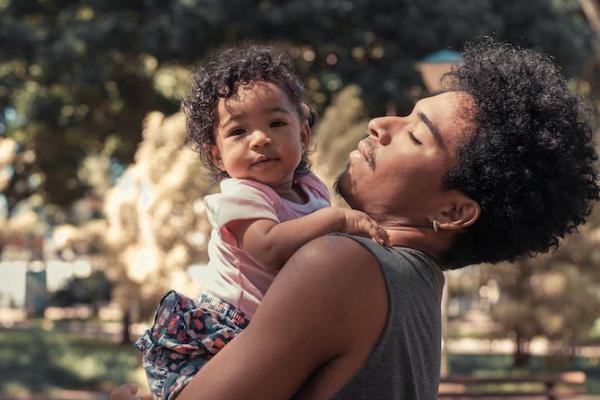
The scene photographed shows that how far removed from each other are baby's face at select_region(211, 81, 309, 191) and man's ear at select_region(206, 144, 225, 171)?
0.04 m

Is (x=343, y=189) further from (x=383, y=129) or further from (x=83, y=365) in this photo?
(x=83, y=365)

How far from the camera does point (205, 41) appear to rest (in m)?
21.7

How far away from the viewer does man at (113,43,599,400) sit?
2.06 meters

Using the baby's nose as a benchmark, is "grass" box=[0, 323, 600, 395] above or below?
below

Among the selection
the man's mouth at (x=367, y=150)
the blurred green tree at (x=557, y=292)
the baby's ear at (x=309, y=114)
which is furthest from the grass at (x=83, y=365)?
the man's mouth at (x=367, y=150)

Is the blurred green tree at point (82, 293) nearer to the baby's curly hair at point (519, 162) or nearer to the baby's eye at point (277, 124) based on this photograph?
the baby's eye at point (277, 124)

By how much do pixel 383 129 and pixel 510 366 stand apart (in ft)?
67.0

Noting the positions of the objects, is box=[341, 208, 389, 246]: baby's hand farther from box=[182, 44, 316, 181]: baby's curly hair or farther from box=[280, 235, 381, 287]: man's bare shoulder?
box=[182, 44, 316, 181]: baby's curly hair

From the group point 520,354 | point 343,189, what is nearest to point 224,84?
point 343,189

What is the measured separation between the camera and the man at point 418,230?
206cm

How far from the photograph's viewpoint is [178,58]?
21812mm

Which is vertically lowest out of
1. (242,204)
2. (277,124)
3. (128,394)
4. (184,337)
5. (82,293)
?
(82,293)

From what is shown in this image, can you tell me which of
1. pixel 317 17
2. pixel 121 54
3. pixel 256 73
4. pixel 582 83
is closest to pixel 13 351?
pixel 121 54

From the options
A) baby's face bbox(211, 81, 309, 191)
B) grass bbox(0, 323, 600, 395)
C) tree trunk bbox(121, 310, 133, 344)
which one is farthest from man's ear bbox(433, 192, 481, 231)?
tree trunk bbox(121, 310, 133, 344)
